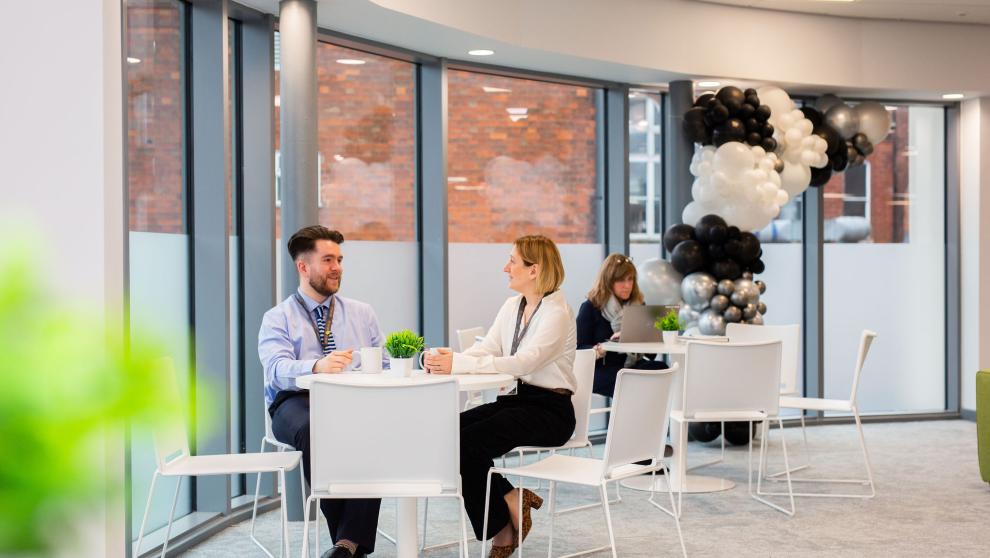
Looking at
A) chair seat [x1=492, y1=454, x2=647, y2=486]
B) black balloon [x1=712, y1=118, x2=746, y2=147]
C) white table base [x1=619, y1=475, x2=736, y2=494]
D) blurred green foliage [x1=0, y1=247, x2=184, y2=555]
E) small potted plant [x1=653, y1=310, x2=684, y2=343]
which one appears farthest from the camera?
black balloon [x1=712, y1=118, x2=746, y2=147]

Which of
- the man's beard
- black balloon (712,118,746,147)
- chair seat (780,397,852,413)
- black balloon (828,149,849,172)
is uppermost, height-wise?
black balloon (712,118,746,147)

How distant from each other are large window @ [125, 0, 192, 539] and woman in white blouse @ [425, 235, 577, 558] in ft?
4.25

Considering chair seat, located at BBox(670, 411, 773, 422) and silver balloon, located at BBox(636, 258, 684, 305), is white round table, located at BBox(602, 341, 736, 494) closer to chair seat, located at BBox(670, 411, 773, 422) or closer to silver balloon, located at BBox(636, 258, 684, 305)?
chair seat, located at BBox(670, 411, 773, 422)

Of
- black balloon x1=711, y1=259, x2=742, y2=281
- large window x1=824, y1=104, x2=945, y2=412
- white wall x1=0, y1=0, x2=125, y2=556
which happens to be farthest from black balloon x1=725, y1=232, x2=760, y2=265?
white wall x1=0, y1=0, x2=125, y2=556

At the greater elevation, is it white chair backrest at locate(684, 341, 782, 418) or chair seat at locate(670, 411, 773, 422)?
white chair backrest at locate(684, 341, 782, 418)

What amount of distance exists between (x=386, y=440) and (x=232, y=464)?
36.9 inches

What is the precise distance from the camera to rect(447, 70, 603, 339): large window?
7152 millimetres

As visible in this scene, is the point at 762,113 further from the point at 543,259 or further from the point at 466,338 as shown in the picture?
the point at 543,259

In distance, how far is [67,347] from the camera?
0.76 ft

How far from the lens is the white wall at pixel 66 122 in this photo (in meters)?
3.00

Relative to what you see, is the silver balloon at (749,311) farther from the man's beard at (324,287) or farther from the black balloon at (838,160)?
the man's beard at (324,287)

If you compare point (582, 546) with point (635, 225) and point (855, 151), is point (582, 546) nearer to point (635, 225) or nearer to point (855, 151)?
point (635, 225)

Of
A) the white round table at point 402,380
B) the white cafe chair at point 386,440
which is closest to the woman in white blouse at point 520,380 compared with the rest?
the white round table at point 402,380

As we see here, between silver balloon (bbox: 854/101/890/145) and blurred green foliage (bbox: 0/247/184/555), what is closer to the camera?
blurred green foliage (bbox: 0/247/184/555)
